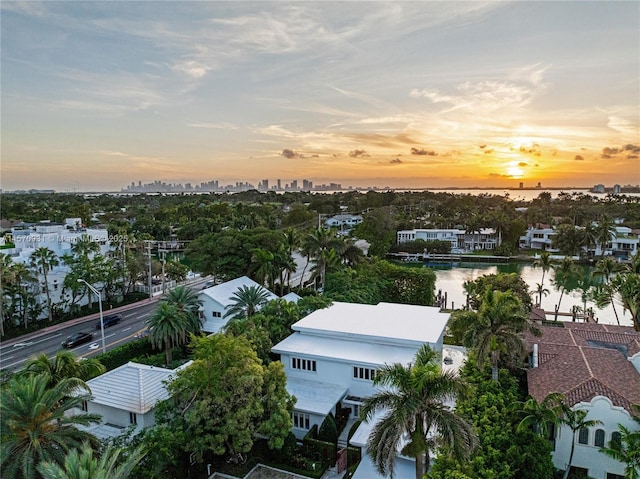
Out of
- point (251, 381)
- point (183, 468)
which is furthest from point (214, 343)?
point (183, 468)

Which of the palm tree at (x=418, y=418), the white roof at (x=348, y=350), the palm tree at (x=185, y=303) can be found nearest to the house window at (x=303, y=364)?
the white roof at (x=348, y=350)

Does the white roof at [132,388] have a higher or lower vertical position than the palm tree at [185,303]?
lower

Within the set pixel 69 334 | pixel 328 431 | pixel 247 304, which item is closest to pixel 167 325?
pixel 247 304

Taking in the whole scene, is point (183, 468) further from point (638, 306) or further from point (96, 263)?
point (638, 306)

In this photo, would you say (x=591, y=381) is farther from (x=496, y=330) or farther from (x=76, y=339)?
(x=76, y=339)

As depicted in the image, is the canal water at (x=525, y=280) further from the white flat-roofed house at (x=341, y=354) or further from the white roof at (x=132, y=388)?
the white roof at (x=132, y=388)

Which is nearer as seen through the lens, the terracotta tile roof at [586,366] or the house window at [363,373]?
the terracotta tile roof at [586,366]

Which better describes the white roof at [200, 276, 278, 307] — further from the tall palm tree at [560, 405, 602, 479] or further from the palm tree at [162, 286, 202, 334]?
the tall palm tree at [560, 405, 602, 479]
